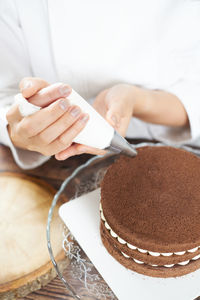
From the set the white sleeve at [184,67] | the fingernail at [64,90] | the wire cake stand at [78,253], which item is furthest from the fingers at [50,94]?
the white sleeve at [184,67]

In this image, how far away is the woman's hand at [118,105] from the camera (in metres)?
1.04

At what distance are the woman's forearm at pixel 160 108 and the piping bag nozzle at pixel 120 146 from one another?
383 mm

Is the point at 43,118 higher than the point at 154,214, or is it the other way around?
the point at 43,118

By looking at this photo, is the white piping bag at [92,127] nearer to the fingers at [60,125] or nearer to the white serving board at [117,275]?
the fingers at [60,125]

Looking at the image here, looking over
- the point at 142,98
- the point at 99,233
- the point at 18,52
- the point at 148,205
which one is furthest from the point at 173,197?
the point at 18,52

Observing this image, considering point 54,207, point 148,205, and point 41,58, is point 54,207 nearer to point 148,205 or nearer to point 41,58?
point 148,205

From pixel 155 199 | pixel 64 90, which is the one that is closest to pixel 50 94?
pixel 64 90

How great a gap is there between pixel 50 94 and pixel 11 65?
73cm

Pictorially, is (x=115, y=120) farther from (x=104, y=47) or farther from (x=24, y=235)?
(x=24, y=235)

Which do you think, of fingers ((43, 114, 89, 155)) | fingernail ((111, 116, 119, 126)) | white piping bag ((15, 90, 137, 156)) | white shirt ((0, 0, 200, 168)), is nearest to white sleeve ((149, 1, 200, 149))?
white shirt ((0, 0, 200, 168))

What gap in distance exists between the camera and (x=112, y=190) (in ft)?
3.14

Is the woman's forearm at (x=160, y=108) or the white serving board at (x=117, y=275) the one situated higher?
the woman's forearm at (x=160, y=108)

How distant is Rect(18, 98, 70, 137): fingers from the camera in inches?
28.0

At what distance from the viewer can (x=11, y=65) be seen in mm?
1341
